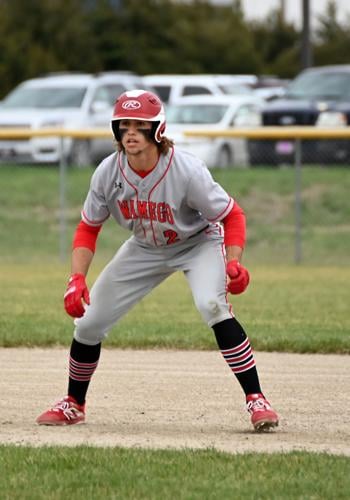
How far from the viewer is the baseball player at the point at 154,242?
681cm

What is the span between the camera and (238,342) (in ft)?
22.5

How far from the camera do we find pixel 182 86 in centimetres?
2959

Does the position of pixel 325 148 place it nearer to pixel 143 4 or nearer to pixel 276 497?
pixel 276 497

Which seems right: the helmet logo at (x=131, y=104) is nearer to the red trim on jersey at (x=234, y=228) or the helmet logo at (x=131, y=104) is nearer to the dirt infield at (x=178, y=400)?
the red trim on jersey at (x=234, y=228)

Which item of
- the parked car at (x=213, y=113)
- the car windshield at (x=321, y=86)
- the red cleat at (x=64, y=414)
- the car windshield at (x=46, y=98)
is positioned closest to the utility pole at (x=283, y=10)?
the parked car at (x=213, y=113)

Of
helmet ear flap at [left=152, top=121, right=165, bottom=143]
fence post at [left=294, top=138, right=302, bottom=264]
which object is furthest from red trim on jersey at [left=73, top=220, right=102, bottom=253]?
fence post at [left=294, top=138, right=302, bottom=264]

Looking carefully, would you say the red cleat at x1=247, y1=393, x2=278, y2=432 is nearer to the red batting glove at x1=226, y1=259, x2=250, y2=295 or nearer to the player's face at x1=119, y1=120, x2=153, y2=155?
the red batting glove at x1=226, y1=259, x2=250, y2=295

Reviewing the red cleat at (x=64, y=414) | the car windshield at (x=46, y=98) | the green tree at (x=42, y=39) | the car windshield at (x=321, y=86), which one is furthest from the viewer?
the green tree at (x=42, y=39)

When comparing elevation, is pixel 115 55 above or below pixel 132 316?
below

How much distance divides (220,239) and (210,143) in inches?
536

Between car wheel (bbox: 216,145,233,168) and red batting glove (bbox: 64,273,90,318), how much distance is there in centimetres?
1385

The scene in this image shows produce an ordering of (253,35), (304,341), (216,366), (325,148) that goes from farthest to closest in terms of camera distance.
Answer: (253,35) → (325,148) → (304,341) → (216,366)

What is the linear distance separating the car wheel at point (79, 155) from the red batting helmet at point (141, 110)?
14959 mm

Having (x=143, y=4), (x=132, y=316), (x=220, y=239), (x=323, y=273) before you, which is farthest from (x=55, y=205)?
(x=143, y=4)
